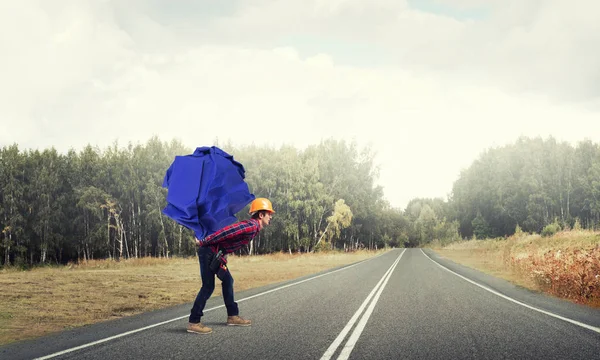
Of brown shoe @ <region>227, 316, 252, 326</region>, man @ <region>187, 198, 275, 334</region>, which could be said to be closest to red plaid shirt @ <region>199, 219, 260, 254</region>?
man @ <region>187, 198, 275, 334</region>

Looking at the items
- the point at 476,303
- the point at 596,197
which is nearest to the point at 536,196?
the point at 596,197

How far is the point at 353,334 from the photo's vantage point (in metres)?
6.12

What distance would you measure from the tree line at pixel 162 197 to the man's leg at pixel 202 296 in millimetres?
41798

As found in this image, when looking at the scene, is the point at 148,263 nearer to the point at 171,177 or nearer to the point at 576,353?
the point at 171,177

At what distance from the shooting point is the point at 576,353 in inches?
195

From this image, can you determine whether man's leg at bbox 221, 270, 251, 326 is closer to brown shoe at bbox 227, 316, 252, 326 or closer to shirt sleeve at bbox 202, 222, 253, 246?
brown shoe at bbox 227, 316, 252, 326

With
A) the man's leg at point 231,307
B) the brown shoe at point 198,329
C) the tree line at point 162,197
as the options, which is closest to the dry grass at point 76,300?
the brown shoe at point 198,329

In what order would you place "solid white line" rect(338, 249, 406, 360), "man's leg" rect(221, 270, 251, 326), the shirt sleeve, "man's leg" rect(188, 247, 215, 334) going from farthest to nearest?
"man's leg" rect(221, 270, 251, 326) < "man's leg" rect(188, 247, 215, 334) < the shirt sleeve < "solid white line" rect(338, 249, 406, 360)

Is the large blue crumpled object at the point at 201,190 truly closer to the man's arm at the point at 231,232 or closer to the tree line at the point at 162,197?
the man's arm at the point at 231,232

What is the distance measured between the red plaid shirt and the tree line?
4210 cm

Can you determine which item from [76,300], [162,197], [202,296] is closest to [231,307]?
[202,296]

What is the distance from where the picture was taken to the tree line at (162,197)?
49688 millimetres

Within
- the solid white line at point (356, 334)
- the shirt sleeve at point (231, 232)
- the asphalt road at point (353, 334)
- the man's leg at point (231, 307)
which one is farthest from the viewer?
the man's leg at point (231, 307)

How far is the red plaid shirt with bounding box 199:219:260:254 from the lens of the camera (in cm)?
604
